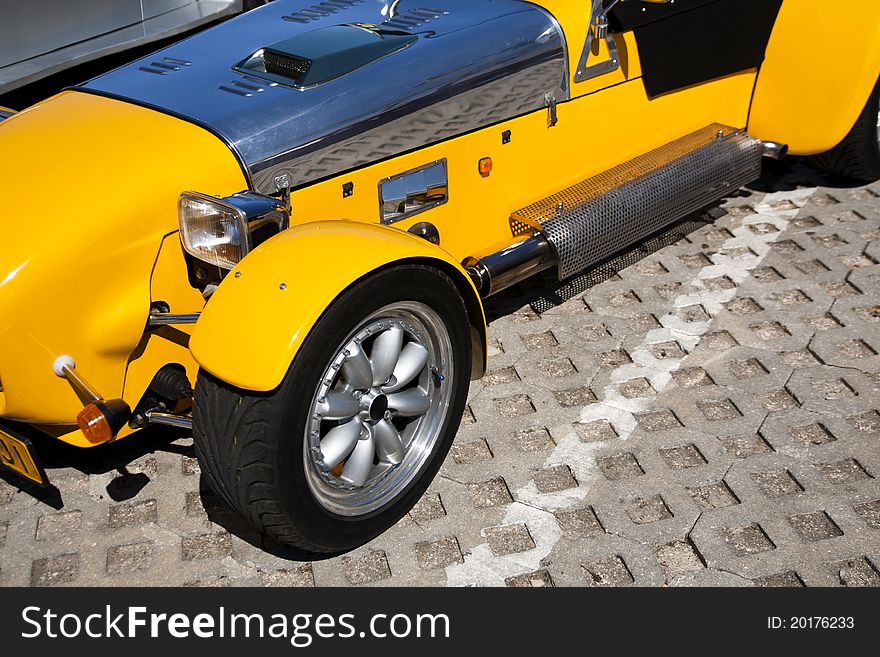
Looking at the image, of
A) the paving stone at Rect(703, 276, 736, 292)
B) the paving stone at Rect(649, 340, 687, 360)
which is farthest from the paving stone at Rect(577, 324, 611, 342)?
the paving stone at Rect(703, 276, 736, 292)

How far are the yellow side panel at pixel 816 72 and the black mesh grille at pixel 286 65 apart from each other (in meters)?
2.47

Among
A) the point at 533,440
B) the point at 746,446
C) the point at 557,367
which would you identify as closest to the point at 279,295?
the point at 533,440

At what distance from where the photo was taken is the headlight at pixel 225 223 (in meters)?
2.83

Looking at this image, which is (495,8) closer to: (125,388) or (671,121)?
(671,121)

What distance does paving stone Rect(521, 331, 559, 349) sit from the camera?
404 cm

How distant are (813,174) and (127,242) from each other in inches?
156

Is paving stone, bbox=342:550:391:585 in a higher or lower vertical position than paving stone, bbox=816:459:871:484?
lower

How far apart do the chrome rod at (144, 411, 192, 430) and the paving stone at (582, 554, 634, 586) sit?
132 cm

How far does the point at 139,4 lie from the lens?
18.5 ft

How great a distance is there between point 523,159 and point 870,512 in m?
1.80

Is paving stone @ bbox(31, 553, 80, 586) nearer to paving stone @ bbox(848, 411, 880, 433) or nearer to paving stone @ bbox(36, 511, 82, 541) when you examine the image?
paving stone @ bbox(36, 511, 82, 541)

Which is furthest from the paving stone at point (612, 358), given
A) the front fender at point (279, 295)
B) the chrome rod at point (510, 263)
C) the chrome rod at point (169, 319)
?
the chrome rod at point (169, 319)
